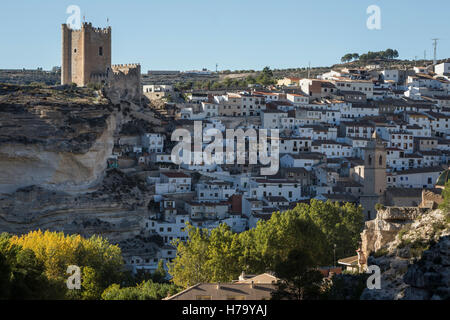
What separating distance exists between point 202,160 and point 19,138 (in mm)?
11464

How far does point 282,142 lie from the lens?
5159 cm

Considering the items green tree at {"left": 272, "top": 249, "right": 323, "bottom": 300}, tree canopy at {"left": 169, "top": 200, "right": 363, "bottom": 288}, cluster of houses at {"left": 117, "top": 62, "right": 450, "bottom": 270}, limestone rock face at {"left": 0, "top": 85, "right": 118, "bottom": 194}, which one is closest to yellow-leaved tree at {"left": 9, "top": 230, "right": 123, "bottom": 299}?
tree canopy at {"left": 169, "top": 200, "right": 363, "bottom": 288}

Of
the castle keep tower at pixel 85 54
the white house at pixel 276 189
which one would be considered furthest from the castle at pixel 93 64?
the white house at pixel 276 189

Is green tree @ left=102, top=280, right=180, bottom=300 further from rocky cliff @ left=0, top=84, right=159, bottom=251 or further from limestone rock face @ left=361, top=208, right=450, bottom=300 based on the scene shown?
rocky cliff @ left=0, top=84, right=159, bottom=251

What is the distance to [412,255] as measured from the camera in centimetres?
1886

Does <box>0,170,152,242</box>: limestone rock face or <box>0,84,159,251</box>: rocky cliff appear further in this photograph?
<box>0,84,159,251</box>: rocky cliff

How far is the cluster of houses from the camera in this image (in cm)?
4384

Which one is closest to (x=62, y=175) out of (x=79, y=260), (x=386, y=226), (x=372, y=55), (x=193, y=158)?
(x=193, y=158)

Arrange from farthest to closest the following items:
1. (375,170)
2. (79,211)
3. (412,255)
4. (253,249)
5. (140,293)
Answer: (375,170), (79,211), (253,249), (140,293), (412,255)

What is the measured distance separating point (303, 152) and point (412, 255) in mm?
32829

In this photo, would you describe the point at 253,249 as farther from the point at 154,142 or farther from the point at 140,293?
the point at 154,142

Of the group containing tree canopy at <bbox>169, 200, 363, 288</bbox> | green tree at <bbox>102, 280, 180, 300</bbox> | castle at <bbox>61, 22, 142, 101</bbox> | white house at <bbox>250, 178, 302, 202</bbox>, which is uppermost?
castle at <bbox>61, 22, 142, 101</bbox>
